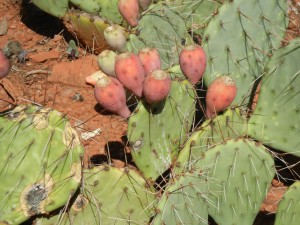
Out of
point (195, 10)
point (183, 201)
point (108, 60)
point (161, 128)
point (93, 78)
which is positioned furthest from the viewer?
point (93, 78)

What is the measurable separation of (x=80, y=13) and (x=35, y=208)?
1.68 meters

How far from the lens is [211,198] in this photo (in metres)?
2.42

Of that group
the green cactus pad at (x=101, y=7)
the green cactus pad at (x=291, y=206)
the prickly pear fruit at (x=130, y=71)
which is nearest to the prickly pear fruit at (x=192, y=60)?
the prickly pear fruit at (x=130, y=71)

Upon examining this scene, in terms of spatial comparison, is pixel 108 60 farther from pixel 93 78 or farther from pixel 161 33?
pixel 93 78

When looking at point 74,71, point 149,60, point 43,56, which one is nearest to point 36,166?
point 149,60

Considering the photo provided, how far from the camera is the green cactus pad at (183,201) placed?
2201mm

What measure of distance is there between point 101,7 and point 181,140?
1.44 meters

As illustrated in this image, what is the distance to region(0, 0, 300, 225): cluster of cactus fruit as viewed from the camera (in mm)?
2283

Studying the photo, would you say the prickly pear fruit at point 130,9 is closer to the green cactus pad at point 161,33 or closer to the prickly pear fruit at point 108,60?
the green cactus pad at point 161,33

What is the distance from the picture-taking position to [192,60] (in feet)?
8.01

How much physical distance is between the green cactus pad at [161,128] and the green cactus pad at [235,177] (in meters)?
0.27

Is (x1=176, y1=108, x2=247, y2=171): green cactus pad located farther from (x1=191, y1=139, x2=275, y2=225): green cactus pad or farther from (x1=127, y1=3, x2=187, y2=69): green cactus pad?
(x1=127, y1=3, x2=187, y2=69): green cactus pad

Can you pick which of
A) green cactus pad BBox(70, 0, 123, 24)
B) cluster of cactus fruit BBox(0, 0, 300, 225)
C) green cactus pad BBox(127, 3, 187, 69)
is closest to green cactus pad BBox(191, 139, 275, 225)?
cluster of cactus fruit BBox(0, 0, 300, 225)

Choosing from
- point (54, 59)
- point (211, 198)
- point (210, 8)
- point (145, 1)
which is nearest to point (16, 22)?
point (54, 59)
